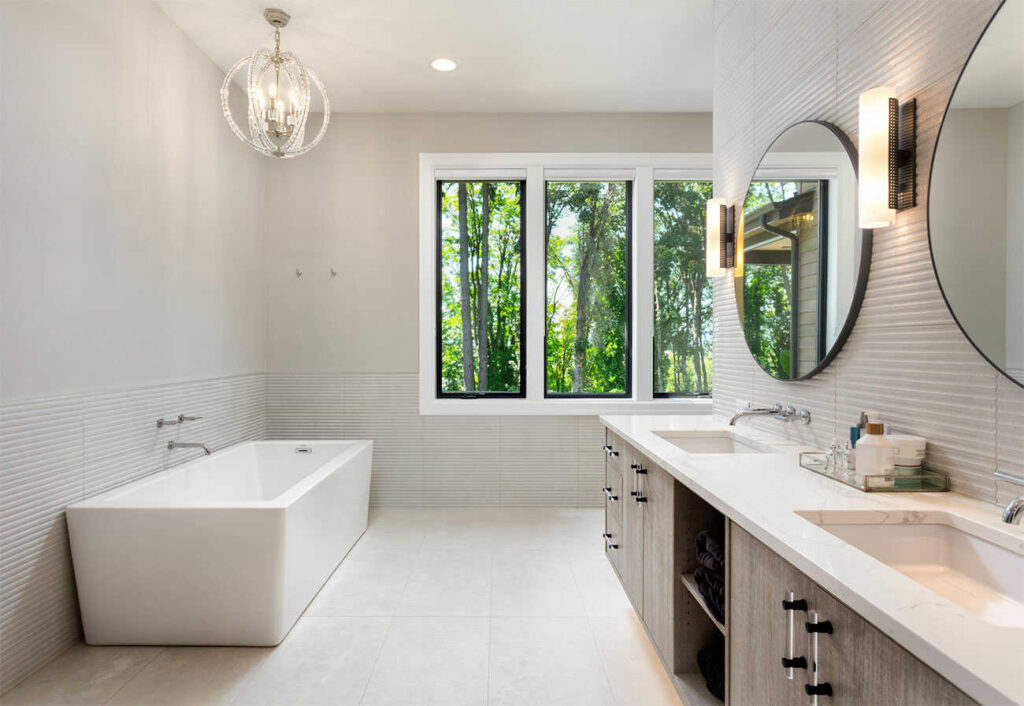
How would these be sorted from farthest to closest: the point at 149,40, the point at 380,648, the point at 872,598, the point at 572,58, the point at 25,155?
the point at 572,58 < the point at 149,40 < the point at 380,648 < the point at 25,155 < the point at 872,598

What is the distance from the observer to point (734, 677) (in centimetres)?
135

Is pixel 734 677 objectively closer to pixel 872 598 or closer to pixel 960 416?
pixel 872 598

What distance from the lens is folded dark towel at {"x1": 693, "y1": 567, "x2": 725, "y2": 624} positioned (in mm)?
1496

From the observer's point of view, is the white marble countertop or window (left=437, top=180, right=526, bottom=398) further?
window (left=437, top=180, right=526, bottom=398)

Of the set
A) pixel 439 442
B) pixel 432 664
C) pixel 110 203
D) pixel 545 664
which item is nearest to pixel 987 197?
pixel 545 664

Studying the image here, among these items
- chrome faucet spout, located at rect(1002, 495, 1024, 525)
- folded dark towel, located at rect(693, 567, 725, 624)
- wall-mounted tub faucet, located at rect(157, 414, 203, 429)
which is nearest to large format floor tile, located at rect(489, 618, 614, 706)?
folded dark towel, located at rect(693, 567, 725, 624)

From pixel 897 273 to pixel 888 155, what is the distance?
300mm

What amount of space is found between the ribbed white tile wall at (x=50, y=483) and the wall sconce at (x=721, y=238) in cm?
267

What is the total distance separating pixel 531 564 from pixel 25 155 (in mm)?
2764

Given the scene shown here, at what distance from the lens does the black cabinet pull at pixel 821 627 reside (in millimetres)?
944

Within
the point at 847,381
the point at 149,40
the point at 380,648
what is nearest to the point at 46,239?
the point at 149,40

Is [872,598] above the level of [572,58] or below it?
below

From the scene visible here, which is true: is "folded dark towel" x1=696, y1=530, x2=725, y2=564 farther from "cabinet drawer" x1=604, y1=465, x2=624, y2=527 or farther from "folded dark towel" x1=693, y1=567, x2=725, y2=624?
"cabinet drawer" x1=604, y1=465, x2=624, y2=527

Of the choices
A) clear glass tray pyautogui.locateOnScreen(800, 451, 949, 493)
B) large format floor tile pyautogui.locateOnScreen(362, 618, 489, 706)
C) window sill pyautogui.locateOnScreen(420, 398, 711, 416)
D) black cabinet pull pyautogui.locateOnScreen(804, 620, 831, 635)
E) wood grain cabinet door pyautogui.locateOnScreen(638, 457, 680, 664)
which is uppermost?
clear glass tray pyautogui.locateOnScreen(800, 451, 949, 493)
